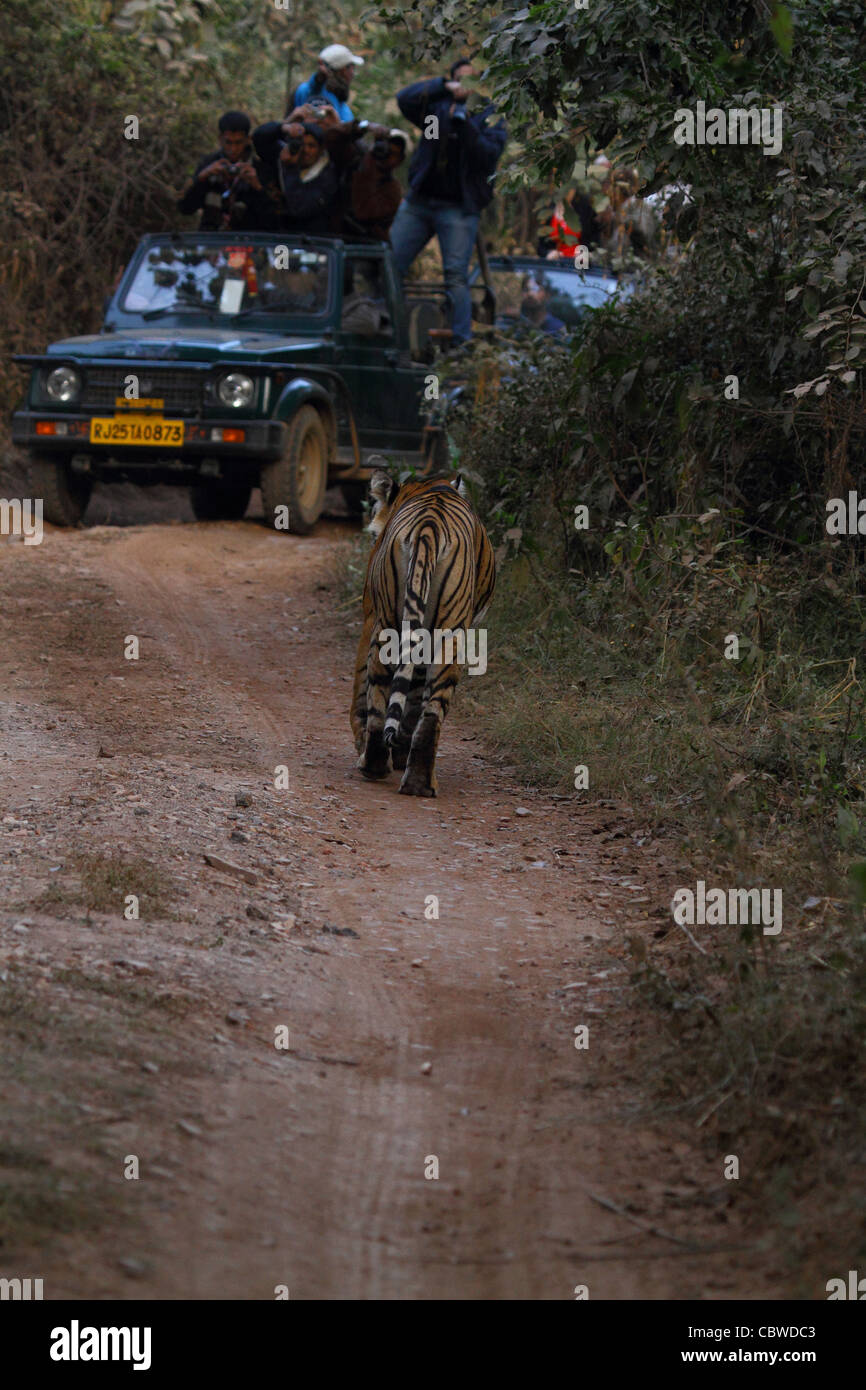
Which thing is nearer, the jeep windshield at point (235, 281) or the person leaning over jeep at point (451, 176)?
the jeep windshield at point (235, 281)

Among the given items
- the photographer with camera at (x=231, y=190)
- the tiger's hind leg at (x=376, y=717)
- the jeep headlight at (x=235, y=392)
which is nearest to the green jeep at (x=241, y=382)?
the jeep headlight at (x=235, y=392)

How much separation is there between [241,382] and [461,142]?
9.70 feet

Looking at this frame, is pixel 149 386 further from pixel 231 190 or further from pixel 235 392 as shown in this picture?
pixel 231 190

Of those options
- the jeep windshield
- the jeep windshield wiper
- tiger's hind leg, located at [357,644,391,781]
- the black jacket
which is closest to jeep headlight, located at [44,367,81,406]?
the jeep windshield

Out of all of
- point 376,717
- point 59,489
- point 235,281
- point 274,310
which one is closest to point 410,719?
point 376,717

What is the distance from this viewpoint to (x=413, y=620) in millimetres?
6637

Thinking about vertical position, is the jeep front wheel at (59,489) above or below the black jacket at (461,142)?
below

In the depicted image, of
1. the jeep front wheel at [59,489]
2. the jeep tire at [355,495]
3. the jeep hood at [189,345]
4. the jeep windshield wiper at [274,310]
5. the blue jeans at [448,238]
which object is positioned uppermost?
the blue jeans at [448,238]

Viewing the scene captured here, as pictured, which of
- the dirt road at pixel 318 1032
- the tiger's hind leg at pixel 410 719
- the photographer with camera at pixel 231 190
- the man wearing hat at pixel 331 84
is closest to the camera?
the dirt road at pixel 318 1032

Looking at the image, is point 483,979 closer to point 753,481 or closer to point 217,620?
point 753,481

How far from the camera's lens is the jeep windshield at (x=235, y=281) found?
12.5 m

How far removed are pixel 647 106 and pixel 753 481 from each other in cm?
215

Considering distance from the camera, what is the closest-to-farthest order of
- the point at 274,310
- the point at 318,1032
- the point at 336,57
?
1. the point at 318,1032
2. the point at 274,310
3. the point at 336,57

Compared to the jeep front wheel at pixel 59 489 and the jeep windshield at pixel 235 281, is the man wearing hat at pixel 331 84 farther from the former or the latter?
the jeep front wheel at pixel 59 489
